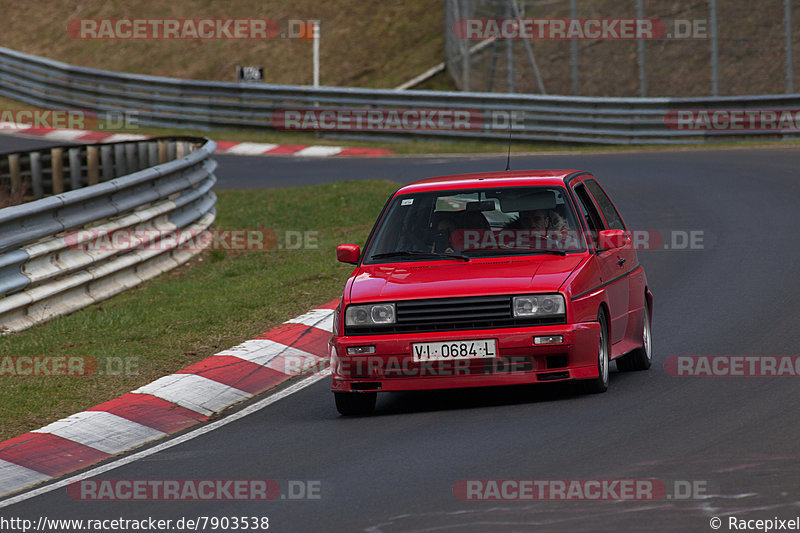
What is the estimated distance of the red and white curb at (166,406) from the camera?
786 cm

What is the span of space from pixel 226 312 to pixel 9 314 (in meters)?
2.02

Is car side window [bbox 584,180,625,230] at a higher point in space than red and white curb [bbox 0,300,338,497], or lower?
higher

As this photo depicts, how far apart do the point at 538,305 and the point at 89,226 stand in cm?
791

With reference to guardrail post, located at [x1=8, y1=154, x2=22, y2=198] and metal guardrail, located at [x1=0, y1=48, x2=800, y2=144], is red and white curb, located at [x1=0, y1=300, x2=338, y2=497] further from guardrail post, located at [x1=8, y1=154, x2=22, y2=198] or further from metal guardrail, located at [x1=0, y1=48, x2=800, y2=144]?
metal guardrail, located at [x1=0, y1=48, x2=800, y2=144]

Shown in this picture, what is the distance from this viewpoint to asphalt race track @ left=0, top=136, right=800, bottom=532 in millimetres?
5891

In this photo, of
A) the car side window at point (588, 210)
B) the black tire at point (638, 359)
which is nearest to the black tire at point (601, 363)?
the car side window at point (588, 210)

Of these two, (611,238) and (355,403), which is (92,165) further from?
(611,238)

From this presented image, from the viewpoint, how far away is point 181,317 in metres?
12.1

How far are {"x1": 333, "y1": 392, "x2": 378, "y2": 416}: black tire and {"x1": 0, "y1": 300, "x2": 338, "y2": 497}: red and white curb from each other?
3.24ft

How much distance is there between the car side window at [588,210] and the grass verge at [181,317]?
340 cm

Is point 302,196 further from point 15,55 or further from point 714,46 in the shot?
point 15,55

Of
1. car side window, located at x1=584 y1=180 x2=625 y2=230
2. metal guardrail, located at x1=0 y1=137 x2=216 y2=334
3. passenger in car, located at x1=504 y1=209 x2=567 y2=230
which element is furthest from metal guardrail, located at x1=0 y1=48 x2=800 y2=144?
passenger in car, located at x1=504 y1=209 x2=567 y2=230

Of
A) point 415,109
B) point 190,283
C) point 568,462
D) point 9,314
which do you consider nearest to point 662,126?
point 415,109

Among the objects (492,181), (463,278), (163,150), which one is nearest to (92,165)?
(163,150)
